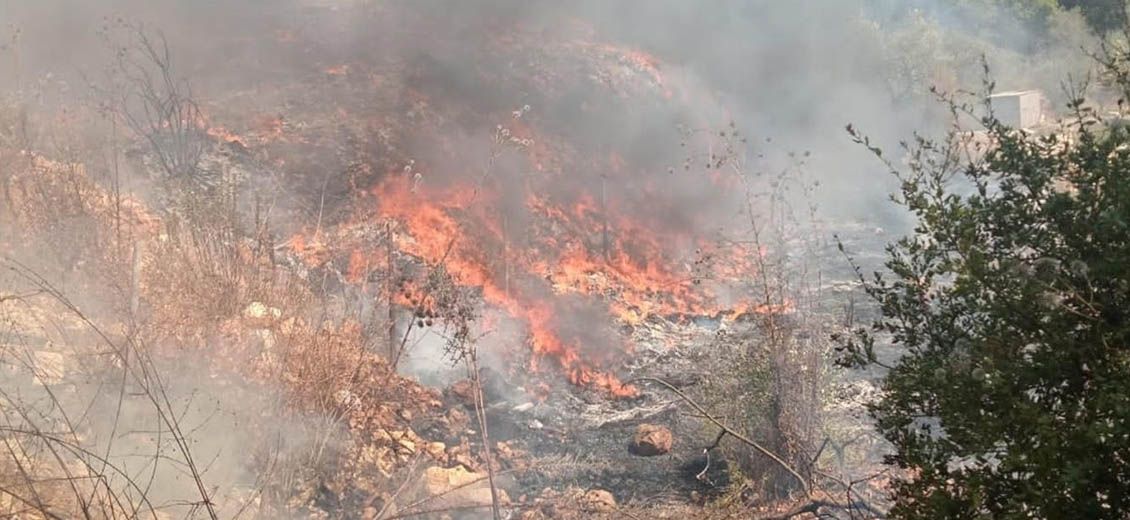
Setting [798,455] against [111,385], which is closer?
[111,385]

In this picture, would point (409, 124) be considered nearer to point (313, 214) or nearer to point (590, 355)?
point (313, 214)

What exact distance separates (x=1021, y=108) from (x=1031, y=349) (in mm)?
20822

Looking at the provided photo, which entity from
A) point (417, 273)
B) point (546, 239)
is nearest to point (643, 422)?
point (417, 273)

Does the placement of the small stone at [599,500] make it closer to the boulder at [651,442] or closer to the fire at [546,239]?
the boulder at [651,442]

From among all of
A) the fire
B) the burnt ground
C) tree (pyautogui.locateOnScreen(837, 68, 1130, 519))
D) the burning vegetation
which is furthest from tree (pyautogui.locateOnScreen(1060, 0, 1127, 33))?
tree (pyautogui.locateOnScreen(837, 68, 1130, 519))

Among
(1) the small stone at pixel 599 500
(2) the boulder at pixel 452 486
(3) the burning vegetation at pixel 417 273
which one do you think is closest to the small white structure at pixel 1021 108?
(3) the burning vegetation at pixel 417 273

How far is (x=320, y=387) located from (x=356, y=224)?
486 centimetres

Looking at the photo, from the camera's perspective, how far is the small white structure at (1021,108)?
65.7 ft

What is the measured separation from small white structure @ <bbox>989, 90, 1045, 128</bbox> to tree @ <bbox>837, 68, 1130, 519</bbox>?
65.2 ft

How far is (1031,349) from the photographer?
2.35m

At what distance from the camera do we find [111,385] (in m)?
4.86

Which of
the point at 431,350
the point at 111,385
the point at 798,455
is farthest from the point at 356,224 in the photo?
the point at 798,455

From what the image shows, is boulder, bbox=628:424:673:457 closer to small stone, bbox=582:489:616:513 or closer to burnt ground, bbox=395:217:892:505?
burnt ground, bbox=395:217:892:505

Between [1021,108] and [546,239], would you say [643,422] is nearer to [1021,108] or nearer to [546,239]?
[546,239]
